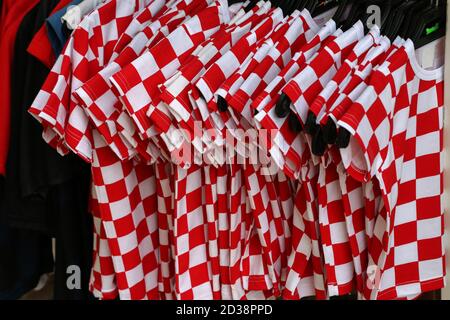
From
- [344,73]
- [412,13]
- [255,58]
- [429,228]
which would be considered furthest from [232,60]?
[429,228]

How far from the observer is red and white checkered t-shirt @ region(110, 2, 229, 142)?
0.76m

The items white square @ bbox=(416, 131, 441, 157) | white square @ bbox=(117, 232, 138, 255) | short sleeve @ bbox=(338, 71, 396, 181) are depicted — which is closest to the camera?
short sleeve @ bbox=(338, 71, 396, 181)

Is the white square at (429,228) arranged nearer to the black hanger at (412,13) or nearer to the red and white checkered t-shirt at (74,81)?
the black hanger at (412,13)

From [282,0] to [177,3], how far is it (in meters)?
0.18

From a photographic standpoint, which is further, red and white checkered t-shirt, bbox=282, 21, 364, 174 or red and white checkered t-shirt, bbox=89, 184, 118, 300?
red and white checkered t-shirt, bbox=89, 184, 118, 300

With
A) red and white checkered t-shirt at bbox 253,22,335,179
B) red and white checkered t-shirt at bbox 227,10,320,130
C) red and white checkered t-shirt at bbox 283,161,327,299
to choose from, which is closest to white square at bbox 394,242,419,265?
red and white checkered t-shirt at bbox 283,161,327,299

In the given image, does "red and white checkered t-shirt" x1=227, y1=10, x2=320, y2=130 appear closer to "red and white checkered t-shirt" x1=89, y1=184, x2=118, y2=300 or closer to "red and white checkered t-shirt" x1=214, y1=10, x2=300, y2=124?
"red and white checkered t-shirt" x1=214, y1=10, x2=300, y2=124

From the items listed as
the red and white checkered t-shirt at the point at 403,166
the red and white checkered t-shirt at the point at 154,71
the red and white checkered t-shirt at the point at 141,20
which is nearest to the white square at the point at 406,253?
the red and white checkered t-shirt at the point at 403,166

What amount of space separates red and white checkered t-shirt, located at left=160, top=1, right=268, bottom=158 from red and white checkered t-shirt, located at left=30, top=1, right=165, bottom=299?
16 cm

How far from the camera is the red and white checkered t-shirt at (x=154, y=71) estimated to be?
29.9 inches

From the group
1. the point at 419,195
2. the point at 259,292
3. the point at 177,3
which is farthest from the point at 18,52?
the point at 419,195

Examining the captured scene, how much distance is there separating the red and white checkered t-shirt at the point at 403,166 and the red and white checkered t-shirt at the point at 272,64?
150 mm

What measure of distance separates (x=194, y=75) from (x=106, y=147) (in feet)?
0.68

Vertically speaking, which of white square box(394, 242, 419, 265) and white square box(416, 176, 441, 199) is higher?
white square box(416, 176, 441, 199)
